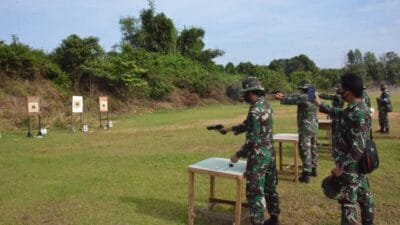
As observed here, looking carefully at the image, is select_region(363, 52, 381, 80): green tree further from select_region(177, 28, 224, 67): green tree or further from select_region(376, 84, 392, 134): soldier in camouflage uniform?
select_region(376, 84, 392, 134): soldier in camouflage uniform

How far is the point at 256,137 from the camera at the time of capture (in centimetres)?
442

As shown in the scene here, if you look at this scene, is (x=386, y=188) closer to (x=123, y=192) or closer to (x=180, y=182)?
(x=180, y=182)

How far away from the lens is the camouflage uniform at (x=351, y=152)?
3.91 m

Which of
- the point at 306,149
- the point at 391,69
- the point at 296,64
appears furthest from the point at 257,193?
the point at 391,69

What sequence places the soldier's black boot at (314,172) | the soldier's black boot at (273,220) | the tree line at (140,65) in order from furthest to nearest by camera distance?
the tree line at (140,65) < the soldier's black boot at (314,172) < the soldier's black boot at (273,220)

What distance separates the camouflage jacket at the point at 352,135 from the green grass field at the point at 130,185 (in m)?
1.52

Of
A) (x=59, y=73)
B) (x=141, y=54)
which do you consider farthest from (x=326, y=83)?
(x=59, y=73)

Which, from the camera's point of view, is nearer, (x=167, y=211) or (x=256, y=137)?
(x=256, y=137)

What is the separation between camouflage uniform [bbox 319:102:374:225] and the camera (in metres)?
3.91

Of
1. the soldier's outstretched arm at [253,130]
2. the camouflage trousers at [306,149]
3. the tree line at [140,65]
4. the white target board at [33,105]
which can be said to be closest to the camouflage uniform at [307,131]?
the camouflage trousers at [306,149]

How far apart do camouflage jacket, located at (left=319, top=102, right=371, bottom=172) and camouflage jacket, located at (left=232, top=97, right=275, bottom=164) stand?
2.41ft

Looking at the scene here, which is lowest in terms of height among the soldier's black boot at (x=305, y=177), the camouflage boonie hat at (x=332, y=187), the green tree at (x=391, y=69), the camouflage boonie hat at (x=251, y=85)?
the soldier's black boot at (x=305, y=177)

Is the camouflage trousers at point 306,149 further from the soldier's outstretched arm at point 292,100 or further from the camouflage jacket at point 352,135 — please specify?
the camouflage jacket at point 352,135

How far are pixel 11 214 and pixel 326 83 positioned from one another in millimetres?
52975
